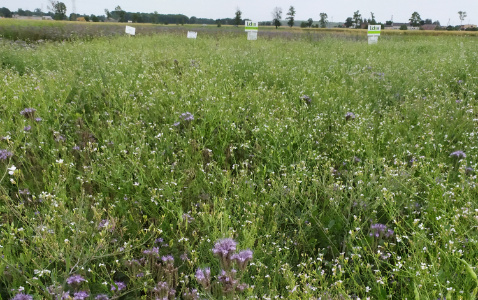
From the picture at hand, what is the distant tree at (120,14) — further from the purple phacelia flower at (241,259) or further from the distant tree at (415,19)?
the purple phacelia flower at (241,259)

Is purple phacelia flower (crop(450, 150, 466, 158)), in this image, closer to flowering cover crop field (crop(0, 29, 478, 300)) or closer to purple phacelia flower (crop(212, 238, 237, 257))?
flowering cover crop field (crop(0, 29, 478, 300))

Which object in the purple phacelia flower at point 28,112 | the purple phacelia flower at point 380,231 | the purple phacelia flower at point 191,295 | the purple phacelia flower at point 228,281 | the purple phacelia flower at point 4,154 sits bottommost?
the purple phacelia flower at point 191,295

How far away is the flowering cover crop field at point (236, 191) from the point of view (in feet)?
6.64

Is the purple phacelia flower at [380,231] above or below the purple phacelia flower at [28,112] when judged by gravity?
below

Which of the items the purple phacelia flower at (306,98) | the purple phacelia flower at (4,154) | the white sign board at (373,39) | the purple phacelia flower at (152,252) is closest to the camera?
the purple phacelia flower at (152,252)

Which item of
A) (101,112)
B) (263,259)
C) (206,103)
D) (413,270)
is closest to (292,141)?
(206,103)

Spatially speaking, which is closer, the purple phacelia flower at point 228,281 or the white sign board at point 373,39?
the purple phacelia flower at point 228,281

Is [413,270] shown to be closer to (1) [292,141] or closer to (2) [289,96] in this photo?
(1) [292,141]

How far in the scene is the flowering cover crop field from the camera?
2025mm

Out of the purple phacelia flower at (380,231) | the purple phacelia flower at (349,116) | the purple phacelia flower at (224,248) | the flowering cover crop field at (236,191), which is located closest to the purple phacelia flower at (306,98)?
the flowering cover crop field at (236,191)

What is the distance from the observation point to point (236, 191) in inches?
111

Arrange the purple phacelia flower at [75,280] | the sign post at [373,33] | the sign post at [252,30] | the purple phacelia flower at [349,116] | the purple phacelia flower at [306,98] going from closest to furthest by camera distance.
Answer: the purple phacelia flower at [75,280], the purple phacelia flower at [349,116], the purple phacelia flower at [306,98], the sign post at [373,33], the sign post at [252,30]

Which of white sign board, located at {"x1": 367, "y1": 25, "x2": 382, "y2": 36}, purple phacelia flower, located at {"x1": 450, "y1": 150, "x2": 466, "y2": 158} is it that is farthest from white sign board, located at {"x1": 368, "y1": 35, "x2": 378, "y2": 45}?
purple phacelia flower, located at {"x1": 450, "y1": 150, "x2": 466, "y2": 158}

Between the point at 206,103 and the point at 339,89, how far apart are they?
224 cm
